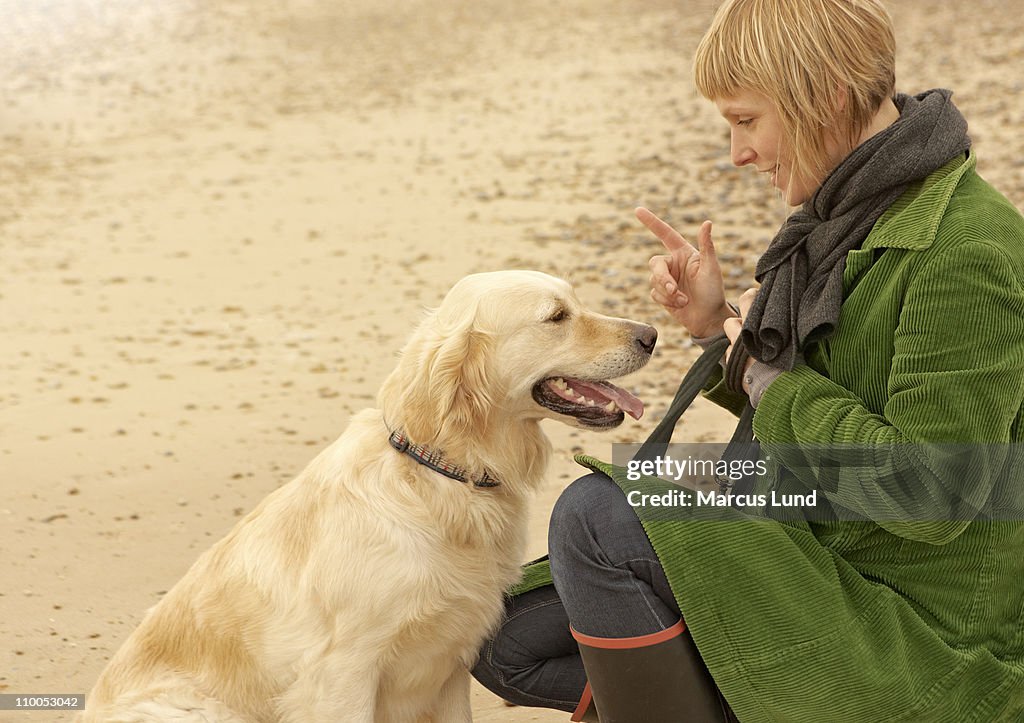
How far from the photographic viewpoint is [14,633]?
4.07 m

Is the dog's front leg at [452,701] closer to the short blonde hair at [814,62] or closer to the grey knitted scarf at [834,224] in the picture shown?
the grey knitted scarf at [834,224]

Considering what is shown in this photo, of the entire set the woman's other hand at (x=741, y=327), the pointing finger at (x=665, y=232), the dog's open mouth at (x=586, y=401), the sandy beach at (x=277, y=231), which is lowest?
the sandy beach at (x=277, y=231)

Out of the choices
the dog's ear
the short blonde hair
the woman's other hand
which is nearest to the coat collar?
the short blonde hair

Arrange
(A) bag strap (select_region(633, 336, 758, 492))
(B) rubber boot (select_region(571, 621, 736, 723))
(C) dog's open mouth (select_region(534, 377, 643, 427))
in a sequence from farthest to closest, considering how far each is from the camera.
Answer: (C) dog's open mouth (select_region(534, 377, 643, 427)), (A) bag strap (select_region(633, 336, 758, 492)), (B) rubber boot (select_region(571, 621, 736, 723))

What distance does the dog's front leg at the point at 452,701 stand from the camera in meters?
3.17

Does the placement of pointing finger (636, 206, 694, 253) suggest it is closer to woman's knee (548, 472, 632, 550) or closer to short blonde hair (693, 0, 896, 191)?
short blonde hair (693, 0, 896, 191)

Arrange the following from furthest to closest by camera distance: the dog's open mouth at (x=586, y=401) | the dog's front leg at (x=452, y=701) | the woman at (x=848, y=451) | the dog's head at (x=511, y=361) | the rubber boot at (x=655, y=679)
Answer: the dog's front leg at (x=452, y=701) → the dog's open mouth at (x=586, y=401) → the dog's head at (x=511, y=361) → the rubber boot at (x=655, y=679) → the woman at (x=848, y=451)

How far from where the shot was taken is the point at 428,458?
2.94m

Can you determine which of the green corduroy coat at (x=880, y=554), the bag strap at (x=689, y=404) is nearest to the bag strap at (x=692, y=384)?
the bag strap at (x=689, y=404)

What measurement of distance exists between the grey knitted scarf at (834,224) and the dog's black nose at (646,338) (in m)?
0.57

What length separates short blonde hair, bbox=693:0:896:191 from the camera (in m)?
2.38

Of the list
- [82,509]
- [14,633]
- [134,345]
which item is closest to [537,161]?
[134,345]

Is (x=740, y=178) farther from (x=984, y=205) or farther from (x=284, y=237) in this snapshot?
(x=984, y=205)

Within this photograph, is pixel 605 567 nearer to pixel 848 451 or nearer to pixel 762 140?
pixel 848 451
